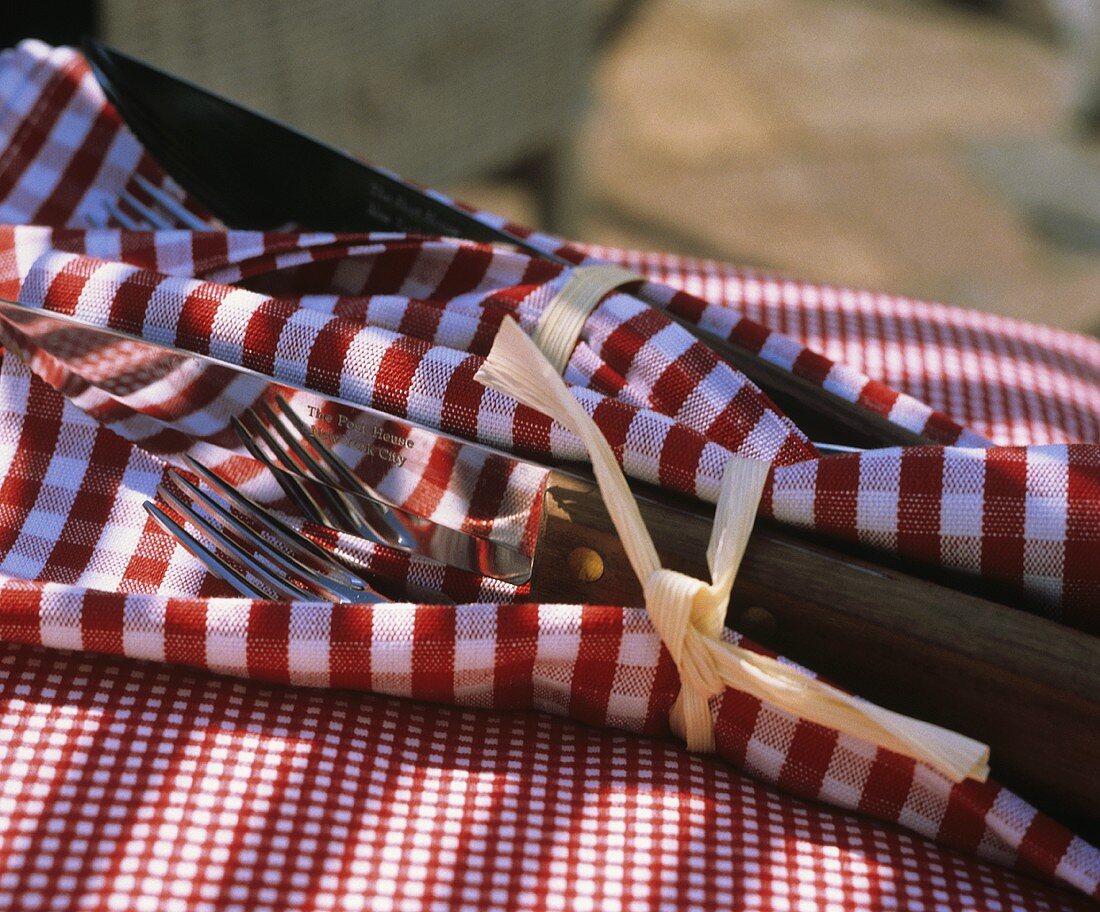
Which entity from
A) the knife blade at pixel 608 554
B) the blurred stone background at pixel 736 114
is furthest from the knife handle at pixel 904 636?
the blurred stone background at pixel 736 114

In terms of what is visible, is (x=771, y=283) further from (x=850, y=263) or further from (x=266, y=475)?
(x=850, y=263)

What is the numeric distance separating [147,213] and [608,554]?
1.16 feet

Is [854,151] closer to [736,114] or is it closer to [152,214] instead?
[736,114]

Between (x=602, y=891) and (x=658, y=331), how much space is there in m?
0.24

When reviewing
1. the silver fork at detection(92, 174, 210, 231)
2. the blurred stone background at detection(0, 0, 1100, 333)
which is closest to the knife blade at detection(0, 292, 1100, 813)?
the silver fork at detection(92, 174, 210, 231)

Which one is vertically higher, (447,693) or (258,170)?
(258,170)

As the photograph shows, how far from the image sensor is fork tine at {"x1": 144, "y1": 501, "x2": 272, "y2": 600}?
0.49 meters

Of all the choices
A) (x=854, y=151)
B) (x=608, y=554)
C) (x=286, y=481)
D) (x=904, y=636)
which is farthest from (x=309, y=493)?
(x=854, y=151)

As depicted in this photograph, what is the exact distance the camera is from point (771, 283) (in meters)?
Result: 0.78

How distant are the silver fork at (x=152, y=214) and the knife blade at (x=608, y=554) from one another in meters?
0.14

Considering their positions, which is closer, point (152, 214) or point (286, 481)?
point (286, 481)

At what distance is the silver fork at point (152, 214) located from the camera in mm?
651

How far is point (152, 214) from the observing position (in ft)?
2.15

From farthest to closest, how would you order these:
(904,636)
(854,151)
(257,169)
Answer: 1. (854,151)
2. (257,169)
3. (904,636)
